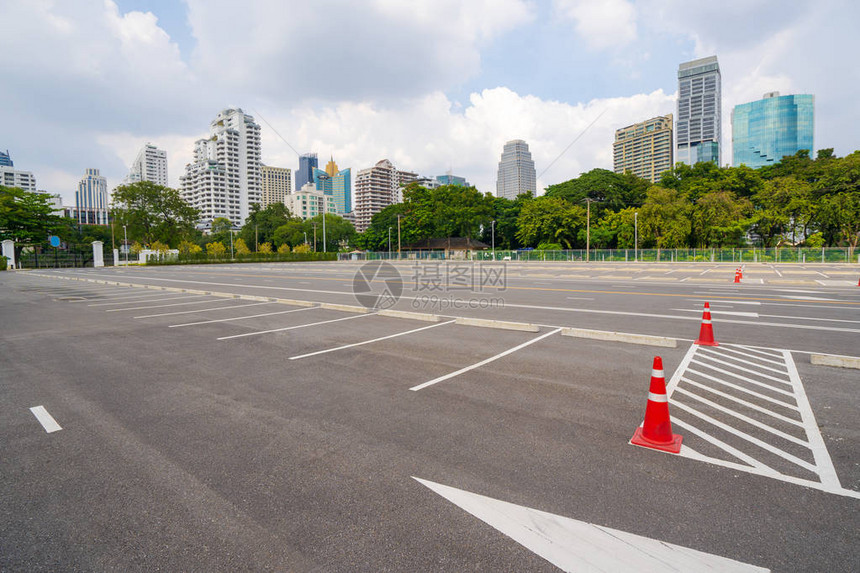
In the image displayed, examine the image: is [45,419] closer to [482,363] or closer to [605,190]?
[482,363]

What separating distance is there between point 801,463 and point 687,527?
5.54 feet

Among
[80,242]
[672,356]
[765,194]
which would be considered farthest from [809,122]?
[80,242]

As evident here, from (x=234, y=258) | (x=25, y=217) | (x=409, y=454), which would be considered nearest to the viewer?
(x=409, y=454)

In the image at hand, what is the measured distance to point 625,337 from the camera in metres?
8.65

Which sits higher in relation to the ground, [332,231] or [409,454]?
[332,231]

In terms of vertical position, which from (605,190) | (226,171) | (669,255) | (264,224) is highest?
(226,171)

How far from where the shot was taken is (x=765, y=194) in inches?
2276

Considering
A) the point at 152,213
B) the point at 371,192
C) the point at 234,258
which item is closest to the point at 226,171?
the point at 371,192

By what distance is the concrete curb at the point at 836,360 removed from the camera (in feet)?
21.8

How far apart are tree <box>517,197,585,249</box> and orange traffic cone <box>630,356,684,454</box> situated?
2819 inches

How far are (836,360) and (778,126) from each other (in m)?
249

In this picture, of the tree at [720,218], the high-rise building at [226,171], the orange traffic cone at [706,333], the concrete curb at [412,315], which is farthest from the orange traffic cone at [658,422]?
the high-rise building at [226,171]

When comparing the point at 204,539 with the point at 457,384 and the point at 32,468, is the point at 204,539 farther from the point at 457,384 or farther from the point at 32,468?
the point at 457,384

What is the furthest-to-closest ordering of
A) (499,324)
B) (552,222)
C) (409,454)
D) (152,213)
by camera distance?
(152,213) < (552,222) < (499,324) < (409,454)
